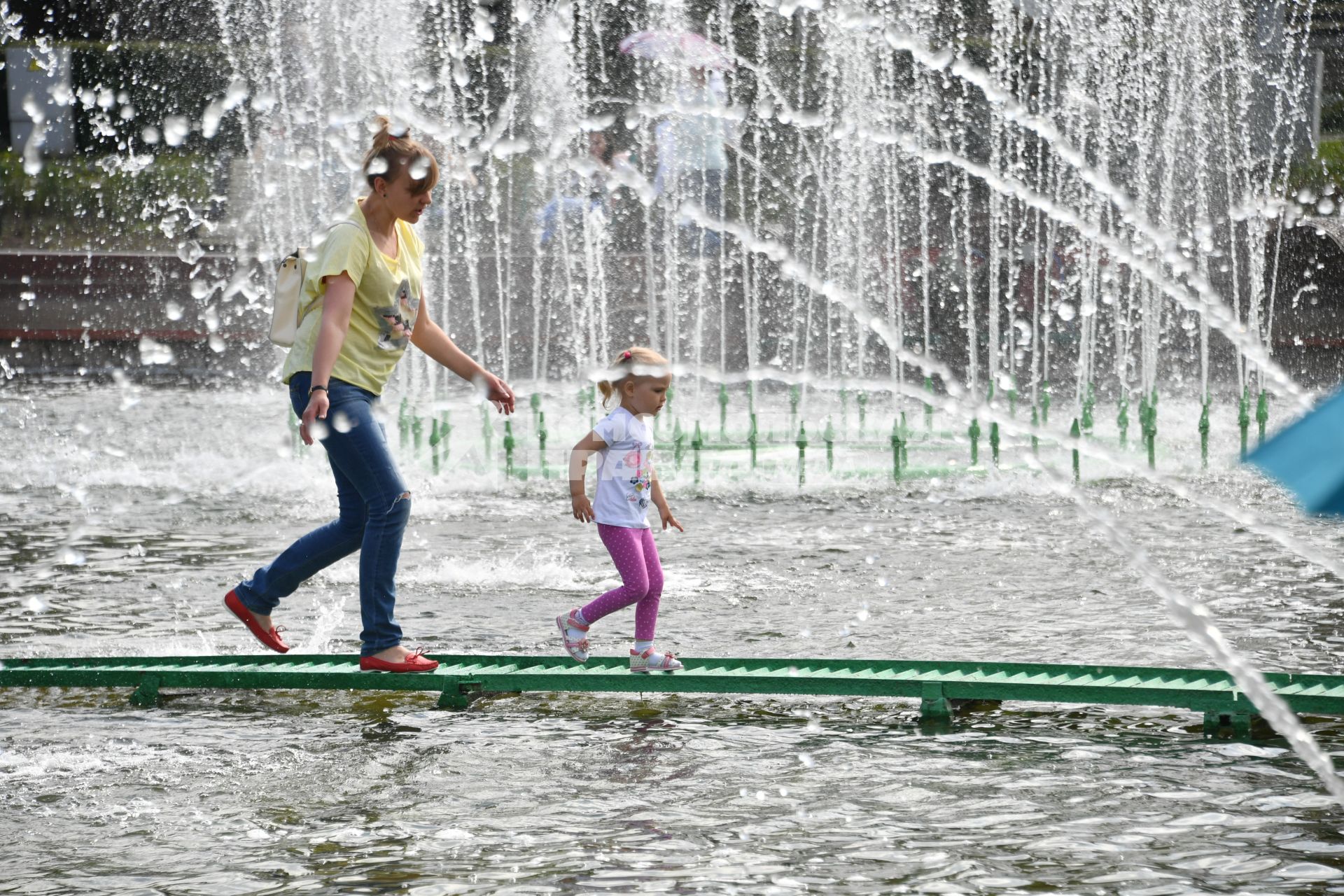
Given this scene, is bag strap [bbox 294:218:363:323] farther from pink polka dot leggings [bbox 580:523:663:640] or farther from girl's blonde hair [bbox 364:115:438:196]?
pink polka dot leggings [bbox 580:523:663:640]

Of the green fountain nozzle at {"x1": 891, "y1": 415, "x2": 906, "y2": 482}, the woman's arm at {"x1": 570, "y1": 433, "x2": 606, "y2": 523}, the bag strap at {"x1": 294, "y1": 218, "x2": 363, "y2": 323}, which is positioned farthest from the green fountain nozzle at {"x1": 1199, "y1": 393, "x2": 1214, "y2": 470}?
the bag strap at {"x1": 294, "y1": 218, "x2": 363, "y2": 323}

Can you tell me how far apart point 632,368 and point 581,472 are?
0.35 metres

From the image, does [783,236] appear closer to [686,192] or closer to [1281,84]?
[686,192]

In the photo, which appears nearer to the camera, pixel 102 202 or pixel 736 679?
pixel 736 679

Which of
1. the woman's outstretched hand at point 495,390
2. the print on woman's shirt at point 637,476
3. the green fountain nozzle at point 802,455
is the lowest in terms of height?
the green fountain nozzle at point 802,455

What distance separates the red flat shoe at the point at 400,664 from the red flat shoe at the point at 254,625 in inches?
13.4

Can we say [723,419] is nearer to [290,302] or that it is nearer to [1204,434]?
[1204,434]

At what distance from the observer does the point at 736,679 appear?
5016mm

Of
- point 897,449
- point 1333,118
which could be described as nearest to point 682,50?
point 897,449

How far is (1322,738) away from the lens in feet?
15.3

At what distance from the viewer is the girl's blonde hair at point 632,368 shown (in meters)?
5.40

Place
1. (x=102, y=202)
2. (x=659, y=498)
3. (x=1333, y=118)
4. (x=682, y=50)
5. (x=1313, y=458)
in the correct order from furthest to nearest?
(x=1333, y=118) < (x=102, y=202) < (x=682, y=50) < (x=659, y=498) < (x=1313, y=458)

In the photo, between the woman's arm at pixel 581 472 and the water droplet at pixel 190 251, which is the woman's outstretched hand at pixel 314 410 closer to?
the woman's arm at pixel 581 472

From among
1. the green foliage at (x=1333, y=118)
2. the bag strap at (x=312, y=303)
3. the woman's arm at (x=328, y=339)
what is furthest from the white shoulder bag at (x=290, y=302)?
the green foliage at (x=1333, y=118)
